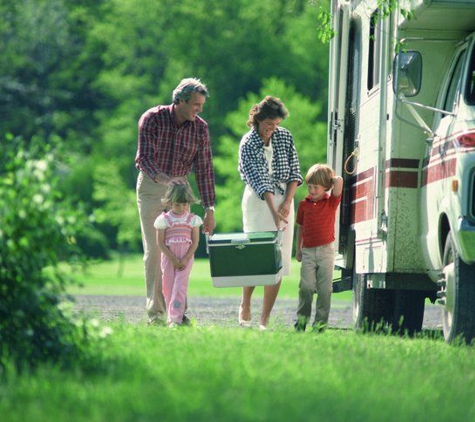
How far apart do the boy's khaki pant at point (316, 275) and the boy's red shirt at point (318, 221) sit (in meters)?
0.06

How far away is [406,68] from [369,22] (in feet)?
8.11

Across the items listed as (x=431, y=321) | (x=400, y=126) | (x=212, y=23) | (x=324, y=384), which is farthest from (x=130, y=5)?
(x=324, y=384)

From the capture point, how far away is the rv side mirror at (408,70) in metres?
9.60

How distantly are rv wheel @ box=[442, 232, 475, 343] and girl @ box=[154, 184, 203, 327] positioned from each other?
89.7 inches

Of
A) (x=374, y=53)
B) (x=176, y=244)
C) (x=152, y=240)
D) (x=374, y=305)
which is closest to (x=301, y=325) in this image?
(x=176, y=244)

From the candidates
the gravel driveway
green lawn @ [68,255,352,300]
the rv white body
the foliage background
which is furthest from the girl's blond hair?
the foliage background

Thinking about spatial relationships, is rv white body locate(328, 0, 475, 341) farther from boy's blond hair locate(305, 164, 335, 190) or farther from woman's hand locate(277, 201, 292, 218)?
woman's hand locate(277, 201, 292, 218)

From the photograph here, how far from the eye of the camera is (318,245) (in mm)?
10859

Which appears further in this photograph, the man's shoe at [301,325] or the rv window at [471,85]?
the man's shoe at [301,325]

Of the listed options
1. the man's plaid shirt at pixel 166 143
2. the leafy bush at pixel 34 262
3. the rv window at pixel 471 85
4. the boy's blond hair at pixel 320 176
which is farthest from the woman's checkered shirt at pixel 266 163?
the leafy bush at pixel 34 262

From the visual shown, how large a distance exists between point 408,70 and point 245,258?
202 centimetres

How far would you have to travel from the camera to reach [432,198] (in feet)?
32.1

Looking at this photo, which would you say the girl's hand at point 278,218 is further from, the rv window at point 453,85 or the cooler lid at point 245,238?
the rv window at point 453,85

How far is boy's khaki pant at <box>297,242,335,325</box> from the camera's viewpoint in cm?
1086
